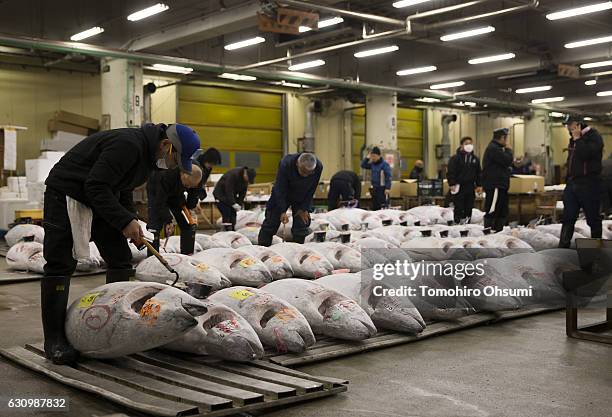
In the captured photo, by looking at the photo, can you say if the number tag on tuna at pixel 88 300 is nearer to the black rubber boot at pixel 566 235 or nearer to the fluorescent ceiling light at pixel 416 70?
the black rubber boot at pixel 566 235

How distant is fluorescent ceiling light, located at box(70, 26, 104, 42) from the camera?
1348cm

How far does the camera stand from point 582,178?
27.1 feet

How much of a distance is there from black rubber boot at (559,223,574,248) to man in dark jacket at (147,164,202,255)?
14.5 ft

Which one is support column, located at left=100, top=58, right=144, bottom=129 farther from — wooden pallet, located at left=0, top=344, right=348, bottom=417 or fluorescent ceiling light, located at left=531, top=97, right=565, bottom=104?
fluorescent ceiling light, located at left=531, top=97, right=565, bottom=104

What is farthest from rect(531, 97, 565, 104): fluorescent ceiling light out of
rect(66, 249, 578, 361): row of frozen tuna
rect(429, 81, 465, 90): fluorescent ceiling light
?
rect(66, 249, 578, 361): row of frozen tuna

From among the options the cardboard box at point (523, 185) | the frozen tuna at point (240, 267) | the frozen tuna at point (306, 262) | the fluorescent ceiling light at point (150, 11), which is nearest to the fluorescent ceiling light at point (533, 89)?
the cardboard box at point (523, 185)

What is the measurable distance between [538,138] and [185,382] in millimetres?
23352

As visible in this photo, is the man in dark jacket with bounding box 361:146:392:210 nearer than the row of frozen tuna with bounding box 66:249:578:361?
No

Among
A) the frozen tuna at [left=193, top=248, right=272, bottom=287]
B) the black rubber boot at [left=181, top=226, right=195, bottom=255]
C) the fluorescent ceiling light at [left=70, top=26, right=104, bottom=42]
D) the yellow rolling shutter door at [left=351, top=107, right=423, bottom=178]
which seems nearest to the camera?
the frozen tuna at [left=193, top=248, right=272, bottom=287]

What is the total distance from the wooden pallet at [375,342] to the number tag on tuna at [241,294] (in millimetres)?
428

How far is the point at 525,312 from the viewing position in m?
5.59

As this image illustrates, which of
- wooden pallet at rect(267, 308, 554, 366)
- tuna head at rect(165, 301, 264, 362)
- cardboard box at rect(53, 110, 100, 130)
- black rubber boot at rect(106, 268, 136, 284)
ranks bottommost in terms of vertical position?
wooden pallet at rect(267, 308, 554, 366)

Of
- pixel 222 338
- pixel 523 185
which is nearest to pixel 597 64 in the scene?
pixel 523 185

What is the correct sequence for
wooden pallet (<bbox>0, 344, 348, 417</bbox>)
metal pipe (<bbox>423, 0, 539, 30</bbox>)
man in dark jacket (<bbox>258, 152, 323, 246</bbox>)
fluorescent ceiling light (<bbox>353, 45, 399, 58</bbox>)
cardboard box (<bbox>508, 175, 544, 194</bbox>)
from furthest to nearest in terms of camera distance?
fluorescent ceiling light (<bbox>353, 45, 399, 58</bbox>)
cardboard box (<bbox>508, 175, 544, 194</bbox>)
metal pipe (<bbox>423, 0, 539, 30</bbox>)
man in dark jacket (<bbox>258, 152, 323, 246</bbox>)
wooden pallet (<bbox>0, 344, 348, 417</bbox>)
